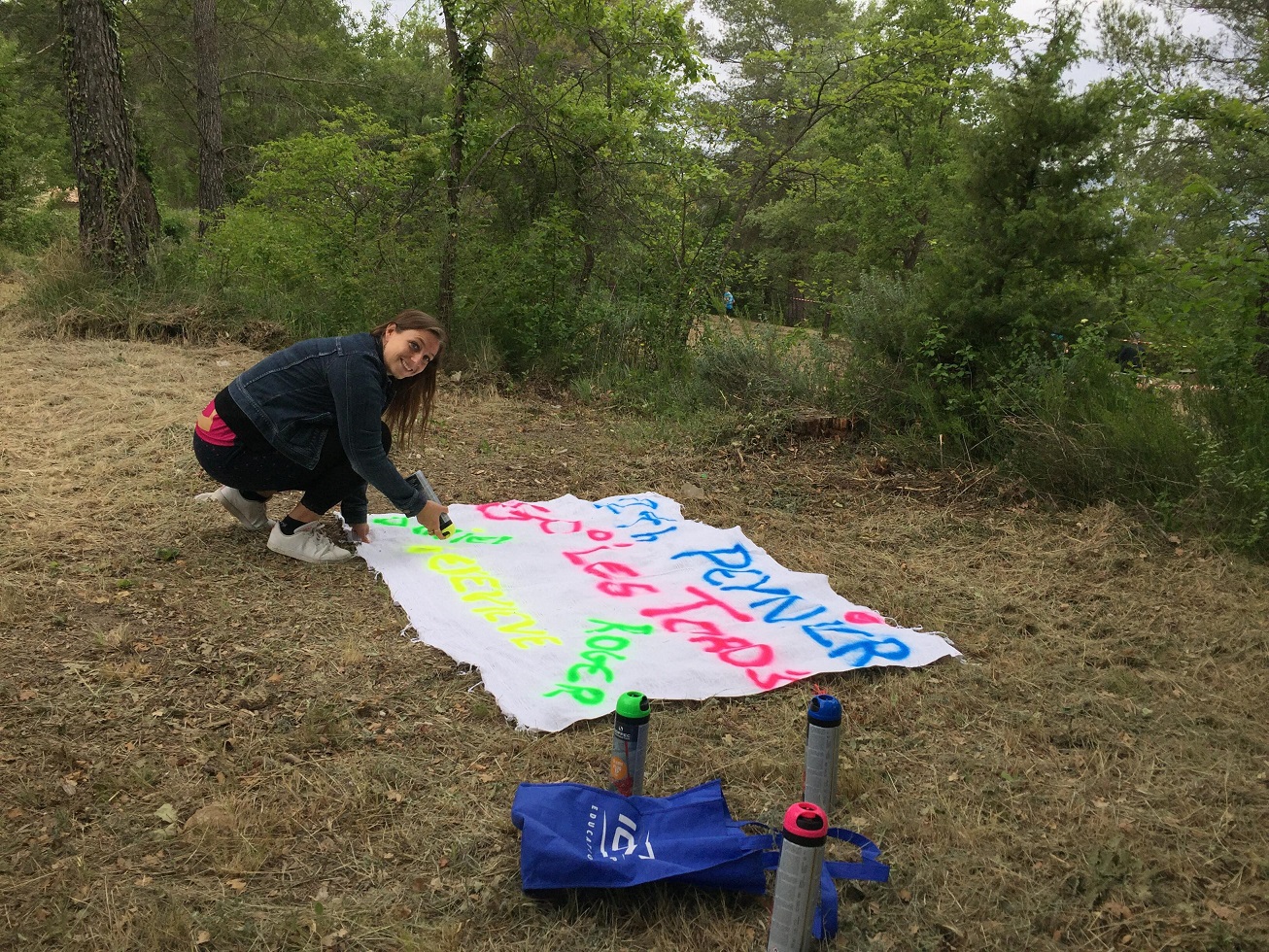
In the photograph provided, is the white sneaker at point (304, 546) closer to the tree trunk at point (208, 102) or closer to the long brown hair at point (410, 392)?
the long brown hair at point (410, 392)

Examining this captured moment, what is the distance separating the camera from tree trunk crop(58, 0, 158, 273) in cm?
710

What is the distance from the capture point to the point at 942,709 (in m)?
2.63

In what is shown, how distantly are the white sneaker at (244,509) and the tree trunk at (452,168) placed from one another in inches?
151

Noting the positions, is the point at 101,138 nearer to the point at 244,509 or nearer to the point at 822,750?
the point at 244,509

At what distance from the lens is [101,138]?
7262 millimetres

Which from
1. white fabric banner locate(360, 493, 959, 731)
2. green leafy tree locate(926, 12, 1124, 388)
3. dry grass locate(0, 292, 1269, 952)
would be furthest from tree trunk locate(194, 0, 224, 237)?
green leafy tree locate(926, 12, 1124, 388)

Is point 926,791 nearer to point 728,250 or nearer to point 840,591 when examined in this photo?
point 840,591

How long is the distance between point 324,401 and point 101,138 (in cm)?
571

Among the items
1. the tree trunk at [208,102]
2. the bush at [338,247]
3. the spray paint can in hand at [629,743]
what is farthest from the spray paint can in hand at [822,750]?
the tree trunk at [208,102]

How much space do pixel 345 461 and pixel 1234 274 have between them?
12.4 feet

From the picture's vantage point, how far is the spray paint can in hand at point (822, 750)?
6.67 feet

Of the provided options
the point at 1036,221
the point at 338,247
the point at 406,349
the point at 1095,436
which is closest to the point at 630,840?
the point at 406,349

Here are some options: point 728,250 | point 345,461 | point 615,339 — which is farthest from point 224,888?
point 728,250

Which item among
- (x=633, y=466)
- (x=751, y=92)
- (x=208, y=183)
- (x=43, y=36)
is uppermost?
(x=751, y=92)
